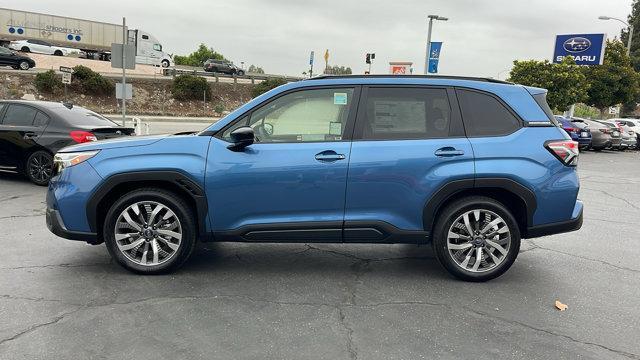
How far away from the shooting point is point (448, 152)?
4.39m

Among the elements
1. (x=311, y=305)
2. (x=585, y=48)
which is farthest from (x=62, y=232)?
(x=585, y=48)

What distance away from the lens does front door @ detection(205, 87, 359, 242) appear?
431 cm

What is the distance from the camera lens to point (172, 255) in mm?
4516

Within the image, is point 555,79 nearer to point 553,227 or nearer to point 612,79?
point 612,79

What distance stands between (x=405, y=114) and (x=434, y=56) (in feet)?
56.8

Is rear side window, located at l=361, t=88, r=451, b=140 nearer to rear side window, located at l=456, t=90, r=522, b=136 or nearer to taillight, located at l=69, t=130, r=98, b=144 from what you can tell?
rear side window, located at l=456, t=90, r=522, b=136

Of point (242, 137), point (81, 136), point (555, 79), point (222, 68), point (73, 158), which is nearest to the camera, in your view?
point (242, 137)

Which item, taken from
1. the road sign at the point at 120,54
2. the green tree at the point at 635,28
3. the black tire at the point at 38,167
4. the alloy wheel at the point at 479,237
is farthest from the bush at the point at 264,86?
the green tree at the point at 635,28

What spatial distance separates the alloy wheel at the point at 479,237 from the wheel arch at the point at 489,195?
0.61 feet

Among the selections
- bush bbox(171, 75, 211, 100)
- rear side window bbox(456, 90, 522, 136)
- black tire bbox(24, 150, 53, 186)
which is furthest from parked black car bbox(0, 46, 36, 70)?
rear side window bbox(456, 90, 522, 136)

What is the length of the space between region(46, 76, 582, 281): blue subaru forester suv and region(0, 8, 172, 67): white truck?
141 ft

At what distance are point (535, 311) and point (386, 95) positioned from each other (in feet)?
7.19

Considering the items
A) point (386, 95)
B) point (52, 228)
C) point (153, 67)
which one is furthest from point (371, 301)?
point (153, 67)

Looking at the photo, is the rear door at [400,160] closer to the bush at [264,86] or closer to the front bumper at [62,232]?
the front bumper at [62,232]
